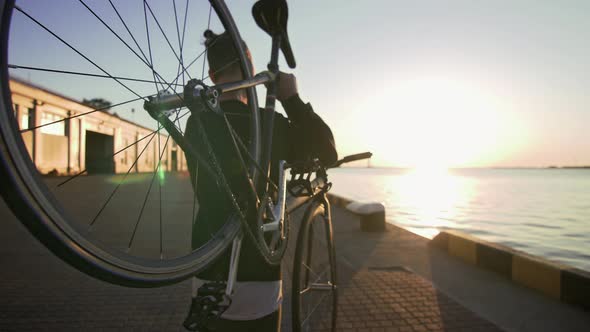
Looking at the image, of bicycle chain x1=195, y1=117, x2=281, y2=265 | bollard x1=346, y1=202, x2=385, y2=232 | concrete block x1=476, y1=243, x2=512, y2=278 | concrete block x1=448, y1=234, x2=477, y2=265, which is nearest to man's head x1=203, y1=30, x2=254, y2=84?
bicycle chain x1=195, y1=117, x2=281, y2=265

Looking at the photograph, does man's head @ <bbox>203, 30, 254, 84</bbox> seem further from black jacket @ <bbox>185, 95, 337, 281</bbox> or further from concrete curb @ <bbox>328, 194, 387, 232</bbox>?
concrete curb @ <bbox>328, 194, 387, 232</bbox>

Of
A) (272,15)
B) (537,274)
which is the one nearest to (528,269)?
(537,274)

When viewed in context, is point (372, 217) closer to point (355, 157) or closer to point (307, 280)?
point (307, 280)

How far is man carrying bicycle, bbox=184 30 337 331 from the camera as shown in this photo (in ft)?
5.08

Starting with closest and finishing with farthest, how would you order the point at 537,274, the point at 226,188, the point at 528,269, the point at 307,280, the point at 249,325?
the point at 226,188 < the point at 249,325 < the point at 307,280 < the point at 537,274 < the point at 528,269

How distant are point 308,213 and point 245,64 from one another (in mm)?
961

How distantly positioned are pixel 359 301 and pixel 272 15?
8.98ft

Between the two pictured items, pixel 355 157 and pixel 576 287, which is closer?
pixel 355 157

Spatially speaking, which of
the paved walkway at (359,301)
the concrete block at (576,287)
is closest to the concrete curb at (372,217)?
the paved walkway at (359,301)

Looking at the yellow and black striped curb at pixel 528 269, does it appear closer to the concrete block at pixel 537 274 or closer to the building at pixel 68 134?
the concrete block at pixel 537 274

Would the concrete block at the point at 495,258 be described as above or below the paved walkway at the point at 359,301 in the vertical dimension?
above

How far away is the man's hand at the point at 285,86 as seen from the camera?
1.71 m

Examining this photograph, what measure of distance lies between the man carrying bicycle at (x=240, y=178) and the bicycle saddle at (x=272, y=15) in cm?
16

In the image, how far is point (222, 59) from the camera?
5.98ft
